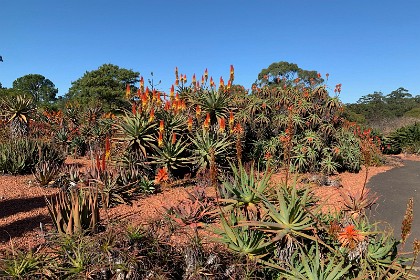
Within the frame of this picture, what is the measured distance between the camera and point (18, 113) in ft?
35.9

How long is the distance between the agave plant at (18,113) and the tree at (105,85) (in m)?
20.6

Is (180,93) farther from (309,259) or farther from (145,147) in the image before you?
(309,259)

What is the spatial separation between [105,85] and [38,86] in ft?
117

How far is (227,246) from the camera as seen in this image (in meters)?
3.68

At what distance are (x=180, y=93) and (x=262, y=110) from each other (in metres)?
3.14

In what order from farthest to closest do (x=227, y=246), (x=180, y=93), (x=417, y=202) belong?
(x=180, y=93), (x=417, y=202), (x=227, y=246)

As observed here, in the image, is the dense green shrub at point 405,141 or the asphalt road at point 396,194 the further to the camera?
the dense green shrub at point 405,141

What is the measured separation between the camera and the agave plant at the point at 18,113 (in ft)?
35.6

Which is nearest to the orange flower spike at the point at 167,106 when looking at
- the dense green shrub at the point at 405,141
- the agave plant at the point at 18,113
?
the agave plant at the point at 18,113

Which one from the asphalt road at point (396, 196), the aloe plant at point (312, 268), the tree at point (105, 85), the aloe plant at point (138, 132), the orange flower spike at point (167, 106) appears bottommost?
the asphalt road at point (396, 196)

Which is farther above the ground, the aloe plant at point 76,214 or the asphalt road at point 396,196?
the aloe plant at point 76,214

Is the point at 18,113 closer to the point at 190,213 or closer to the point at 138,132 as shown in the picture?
the point at 138,132

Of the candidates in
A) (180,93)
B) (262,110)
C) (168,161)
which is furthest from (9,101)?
(262,110)

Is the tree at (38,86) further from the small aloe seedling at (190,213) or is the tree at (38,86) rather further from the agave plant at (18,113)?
the small aloe seedling at (190,213)
